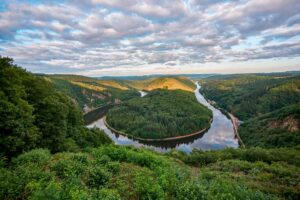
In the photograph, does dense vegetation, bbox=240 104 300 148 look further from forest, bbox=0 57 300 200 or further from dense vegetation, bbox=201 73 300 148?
forest, bbox=0 57 300 200

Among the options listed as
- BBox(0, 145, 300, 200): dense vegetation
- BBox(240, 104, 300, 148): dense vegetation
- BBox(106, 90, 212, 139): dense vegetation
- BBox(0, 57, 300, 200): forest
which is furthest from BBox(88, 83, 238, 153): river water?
BBox(0, 145, 300, 200): dense vegetation

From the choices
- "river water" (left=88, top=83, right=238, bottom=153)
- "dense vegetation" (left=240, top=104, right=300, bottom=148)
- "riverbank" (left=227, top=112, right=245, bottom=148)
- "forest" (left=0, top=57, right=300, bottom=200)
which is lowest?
"river water" (left=88, top=83, right=238, bottom=153)

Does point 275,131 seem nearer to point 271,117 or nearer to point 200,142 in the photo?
point 271,117

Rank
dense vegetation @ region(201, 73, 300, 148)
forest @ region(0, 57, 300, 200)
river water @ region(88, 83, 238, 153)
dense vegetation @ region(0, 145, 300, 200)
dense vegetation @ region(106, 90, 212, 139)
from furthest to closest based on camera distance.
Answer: dense vegetation @ region(106, 90, 212, 139) → river water @ region(88, 83, 238, 153) → dense vegetation @ region(201, 73, 300, 148) → forest @ region(0, 57, 300, 200) → dense vegetation @ region(0, 145, 300, 200)

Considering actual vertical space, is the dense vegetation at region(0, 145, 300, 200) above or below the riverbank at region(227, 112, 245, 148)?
above

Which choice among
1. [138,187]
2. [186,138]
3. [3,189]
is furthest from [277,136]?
[3,189]

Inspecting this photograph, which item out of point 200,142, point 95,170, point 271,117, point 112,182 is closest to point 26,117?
point 95,170

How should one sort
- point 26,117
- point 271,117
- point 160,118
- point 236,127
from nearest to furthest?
point 26,117 → point 271,117 → point 236,127 → point 160,118

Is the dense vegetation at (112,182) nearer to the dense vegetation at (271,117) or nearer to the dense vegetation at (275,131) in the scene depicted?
the dense vegetation at (275,131)
